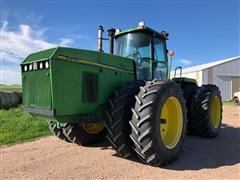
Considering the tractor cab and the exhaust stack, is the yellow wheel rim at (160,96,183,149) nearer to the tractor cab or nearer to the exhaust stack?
the tractor cab

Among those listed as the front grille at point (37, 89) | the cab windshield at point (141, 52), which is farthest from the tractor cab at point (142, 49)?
the front grille at point (37, 89)

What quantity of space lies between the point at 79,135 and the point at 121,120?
181 centimetres

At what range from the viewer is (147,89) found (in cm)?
521

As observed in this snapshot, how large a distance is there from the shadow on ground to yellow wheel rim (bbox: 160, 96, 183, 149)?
41 cm

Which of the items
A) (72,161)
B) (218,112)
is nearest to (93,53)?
(72,161)

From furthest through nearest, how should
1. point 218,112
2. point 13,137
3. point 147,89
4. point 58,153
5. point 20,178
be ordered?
point 218,112, point 13,137, point 58,153, point 147,89, point 20,178

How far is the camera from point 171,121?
19.7 ft

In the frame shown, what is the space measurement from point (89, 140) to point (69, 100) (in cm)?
214

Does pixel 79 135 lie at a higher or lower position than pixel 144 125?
lower

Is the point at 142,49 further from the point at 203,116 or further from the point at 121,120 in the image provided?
the point at 203,116

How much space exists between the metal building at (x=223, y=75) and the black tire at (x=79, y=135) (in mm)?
26165

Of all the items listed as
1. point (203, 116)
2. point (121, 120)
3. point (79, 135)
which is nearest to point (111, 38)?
point (79, 135)

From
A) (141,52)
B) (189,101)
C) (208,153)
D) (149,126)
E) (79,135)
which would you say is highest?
(141,52)

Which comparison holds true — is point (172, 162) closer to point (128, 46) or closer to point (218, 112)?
point (128, 46)
